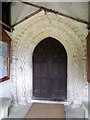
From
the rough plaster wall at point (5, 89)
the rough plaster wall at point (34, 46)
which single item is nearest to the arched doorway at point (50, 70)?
the rough plaster wall at point (34, 46)

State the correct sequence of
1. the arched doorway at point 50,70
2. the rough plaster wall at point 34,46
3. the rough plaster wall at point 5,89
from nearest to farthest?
the rough plaster wall at point 5,89 < the rough plaster wall at point 34,46 < the arched doorway at point 50,70

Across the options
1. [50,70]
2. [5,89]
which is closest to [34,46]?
[50,70]

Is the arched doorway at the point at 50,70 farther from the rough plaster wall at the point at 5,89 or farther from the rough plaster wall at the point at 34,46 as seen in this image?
the rough plaster wall at the point at 5,89

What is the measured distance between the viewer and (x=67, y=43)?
3.55 metres

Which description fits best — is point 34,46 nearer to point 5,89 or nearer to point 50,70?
point 50,70

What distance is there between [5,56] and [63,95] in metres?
1.78

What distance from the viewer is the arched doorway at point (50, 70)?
3703 mm

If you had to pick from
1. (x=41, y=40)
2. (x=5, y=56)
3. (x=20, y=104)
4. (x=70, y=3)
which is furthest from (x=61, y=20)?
(x=20, y=104)

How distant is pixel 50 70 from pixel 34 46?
2.48ft

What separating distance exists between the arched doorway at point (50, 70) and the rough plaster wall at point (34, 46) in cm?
15

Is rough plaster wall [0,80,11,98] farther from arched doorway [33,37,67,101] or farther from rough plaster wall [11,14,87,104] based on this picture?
arched doorway [33,37,67,101]

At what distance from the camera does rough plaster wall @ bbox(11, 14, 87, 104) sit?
10.8 ft

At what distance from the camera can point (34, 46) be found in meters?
3.73

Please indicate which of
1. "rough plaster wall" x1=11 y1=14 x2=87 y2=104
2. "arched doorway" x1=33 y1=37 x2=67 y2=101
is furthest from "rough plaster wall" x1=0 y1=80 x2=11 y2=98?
"arched doorway" x1=33 y1=37 x2=67 y2=101
